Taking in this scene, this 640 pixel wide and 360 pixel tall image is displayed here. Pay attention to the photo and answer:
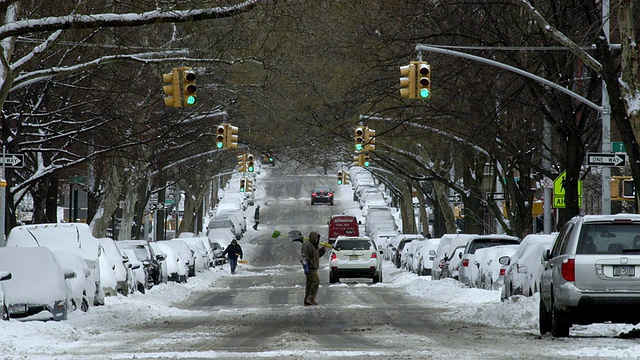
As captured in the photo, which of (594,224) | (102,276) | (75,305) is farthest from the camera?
(102,276)

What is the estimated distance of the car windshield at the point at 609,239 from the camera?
642 inches

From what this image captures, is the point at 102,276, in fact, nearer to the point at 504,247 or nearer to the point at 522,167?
the point at 504,247

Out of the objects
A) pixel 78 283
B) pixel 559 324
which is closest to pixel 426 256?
pixel 78 283

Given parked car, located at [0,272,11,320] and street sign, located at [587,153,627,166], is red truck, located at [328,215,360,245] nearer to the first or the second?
street sign, located at [587,153,627,166]

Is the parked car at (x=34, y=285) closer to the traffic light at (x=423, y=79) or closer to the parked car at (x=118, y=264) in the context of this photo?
the parked car at (x=118, y=264)

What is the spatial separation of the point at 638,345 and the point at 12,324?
28.5 feet

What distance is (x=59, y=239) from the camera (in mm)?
27422

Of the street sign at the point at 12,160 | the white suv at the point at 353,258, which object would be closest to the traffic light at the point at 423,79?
the street sign at the point at 12,160

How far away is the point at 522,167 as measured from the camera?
4103 centimetres

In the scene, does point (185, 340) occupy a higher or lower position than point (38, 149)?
lower

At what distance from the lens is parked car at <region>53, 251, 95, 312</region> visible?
22.5 m

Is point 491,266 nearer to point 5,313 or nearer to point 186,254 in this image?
point 5,313

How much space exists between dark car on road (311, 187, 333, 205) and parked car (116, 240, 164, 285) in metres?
82.6

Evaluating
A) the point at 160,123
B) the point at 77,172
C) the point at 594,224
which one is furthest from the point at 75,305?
the point at 77,172
